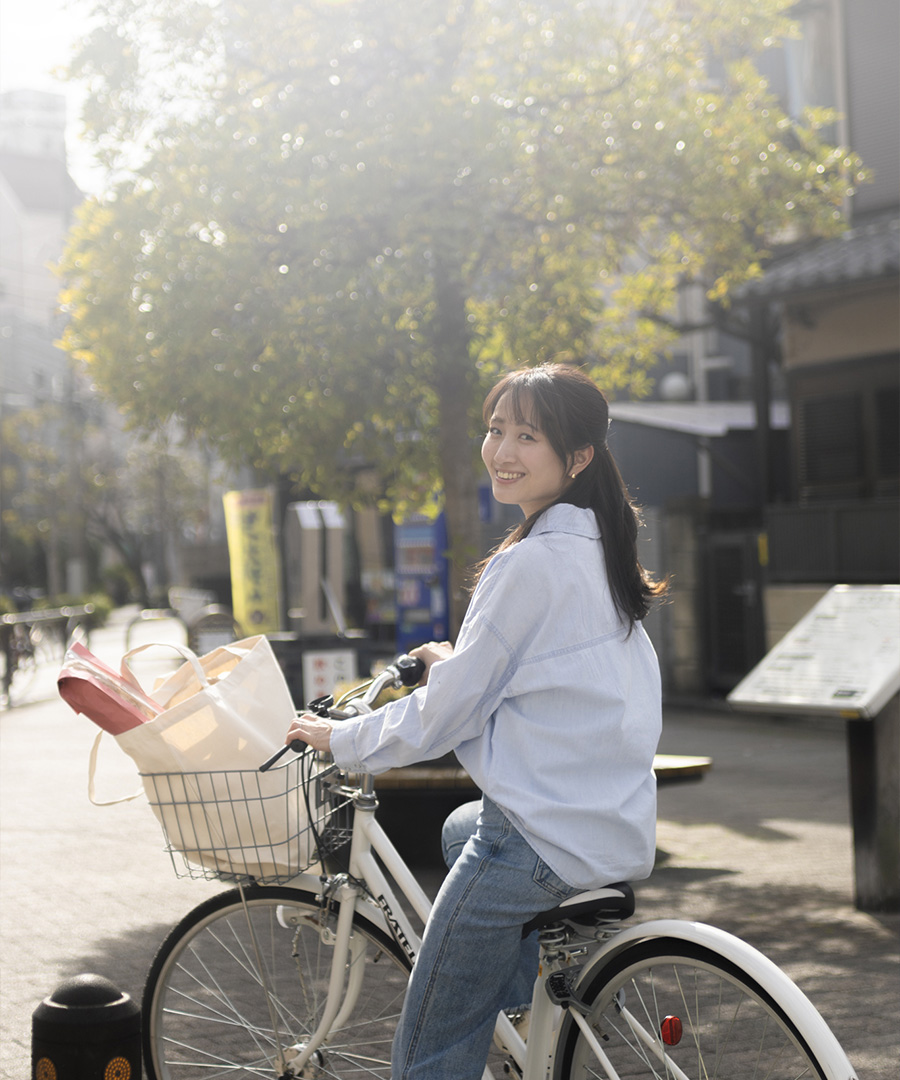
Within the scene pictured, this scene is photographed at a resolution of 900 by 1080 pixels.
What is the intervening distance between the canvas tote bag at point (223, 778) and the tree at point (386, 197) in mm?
5063

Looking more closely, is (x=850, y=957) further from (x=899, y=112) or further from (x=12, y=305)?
(x=12, y=305)

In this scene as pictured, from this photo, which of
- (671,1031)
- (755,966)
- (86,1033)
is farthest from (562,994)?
(86,1033)

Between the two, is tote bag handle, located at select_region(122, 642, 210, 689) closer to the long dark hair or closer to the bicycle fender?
the long dark hair

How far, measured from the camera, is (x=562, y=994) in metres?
2.69

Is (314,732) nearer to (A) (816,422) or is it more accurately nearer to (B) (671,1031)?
(B) (671,1031)

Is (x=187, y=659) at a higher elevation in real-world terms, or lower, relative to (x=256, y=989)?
higher

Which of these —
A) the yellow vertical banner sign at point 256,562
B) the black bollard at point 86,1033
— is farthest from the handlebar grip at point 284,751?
the yellow vertical banner sign at point 256,562

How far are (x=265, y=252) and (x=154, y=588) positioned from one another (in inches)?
2071

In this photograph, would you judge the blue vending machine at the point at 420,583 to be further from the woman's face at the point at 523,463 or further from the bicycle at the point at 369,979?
the woman's face at the point at 523,463

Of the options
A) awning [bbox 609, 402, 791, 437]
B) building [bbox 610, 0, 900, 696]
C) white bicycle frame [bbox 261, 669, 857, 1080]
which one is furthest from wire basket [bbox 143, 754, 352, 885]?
awning [bbox 609, 402, 791, 437]

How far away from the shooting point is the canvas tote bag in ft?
9.43

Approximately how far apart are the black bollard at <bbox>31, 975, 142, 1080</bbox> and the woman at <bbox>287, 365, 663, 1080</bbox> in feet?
2.99

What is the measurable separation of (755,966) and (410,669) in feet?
3.12

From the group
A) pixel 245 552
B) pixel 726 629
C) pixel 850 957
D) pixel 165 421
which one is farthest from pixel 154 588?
pixel 850 957
